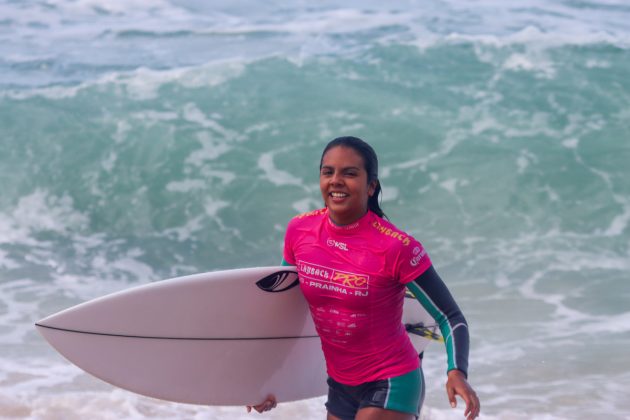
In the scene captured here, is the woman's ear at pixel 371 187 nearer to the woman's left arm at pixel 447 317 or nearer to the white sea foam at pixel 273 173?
the woman's left arm at pixel 447 317

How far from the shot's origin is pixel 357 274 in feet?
8.91

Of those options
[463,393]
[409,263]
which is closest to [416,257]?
[409,263]

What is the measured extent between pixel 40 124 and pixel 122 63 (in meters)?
1.83

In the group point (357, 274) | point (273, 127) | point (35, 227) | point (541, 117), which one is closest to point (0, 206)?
point (35, 227)

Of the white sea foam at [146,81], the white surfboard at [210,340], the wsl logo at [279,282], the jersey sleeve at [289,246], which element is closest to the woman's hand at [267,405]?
the white surfboard at [210,340]

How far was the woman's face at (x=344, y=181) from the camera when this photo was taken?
108 inches

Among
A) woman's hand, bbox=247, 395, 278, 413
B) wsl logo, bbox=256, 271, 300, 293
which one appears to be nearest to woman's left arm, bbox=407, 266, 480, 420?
wsl logo, bbox=256, 271, 300, 293

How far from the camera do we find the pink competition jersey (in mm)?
2695

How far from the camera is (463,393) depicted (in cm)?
255

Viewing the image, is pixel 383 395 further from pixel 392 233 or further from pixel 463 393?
pixel 392 233

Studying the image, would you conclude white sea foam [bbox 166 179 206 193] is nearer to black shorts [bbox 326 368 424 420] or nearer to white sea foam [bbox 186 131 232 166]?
white sea foam [bbox 186 131 232 166]

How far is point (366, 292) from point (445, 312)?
9.4 inches

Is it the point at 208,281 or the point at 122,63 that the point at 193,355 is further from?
the point at 122,63

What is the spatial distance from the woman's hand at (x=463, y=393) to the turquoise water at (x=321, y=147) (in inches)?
101
